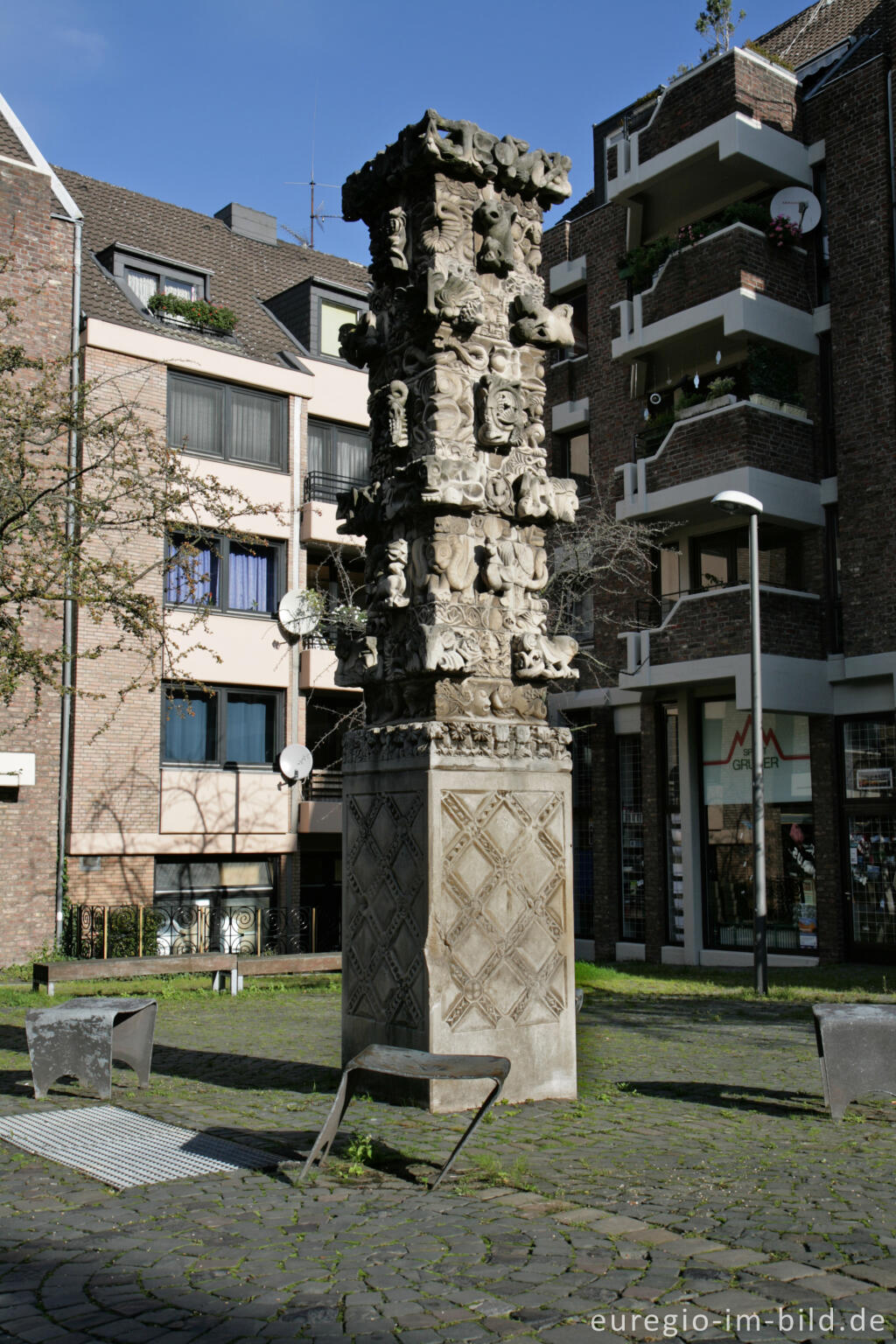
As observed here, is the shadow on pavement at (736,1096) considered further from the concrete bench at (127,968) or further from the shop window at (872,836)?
the shop window at (872,836)

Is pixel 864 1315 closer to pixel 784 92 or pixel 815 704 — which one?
pixel 815 704

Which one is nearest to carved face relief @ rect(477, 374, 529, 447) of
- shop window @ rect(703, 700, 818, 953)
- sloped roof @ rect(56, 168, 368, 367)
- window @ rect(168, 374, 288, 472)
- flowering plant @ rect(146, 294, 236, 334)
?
shop window @ rect(703, 700, 818, 953)

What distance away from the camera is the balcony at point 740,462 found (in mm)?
23094

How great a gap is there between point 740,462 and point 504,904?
53.5 ft

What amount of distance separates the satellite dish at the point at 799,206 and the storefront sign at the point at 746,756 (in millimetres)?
9001

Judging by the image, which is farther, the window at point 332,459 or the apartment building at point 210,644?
the window at point 332,459

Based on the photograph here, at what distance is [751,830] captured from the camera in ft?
81.0

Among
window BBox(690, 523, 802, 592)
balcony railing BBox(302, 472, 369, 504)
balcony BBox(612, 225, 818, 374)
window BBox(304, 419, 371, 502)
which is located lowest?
window BBox(690, 523, 802, 592)

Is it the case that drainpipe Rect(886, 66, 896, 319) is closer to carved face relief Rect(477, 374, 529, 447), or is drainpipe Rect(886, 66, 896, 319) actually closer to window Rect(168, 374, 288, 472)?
window Rect(168, 374, 288, 472)

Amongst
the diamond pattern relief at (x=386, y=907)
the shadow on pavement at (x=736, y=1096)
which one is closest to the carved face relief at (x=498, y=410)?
the diamond pattern relief at (x=386, y=907)

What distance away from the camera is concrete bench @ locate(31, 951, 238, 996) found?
16.2 meters

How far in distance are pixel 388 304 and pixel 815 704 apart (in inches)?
601

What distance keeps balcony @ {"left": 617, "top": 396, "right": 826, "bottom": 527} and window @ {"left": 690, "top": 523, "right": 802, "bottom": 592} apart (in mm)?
731

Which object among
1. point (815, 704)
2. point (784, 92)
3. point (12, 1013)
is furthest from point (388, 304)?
point (784, 92)
